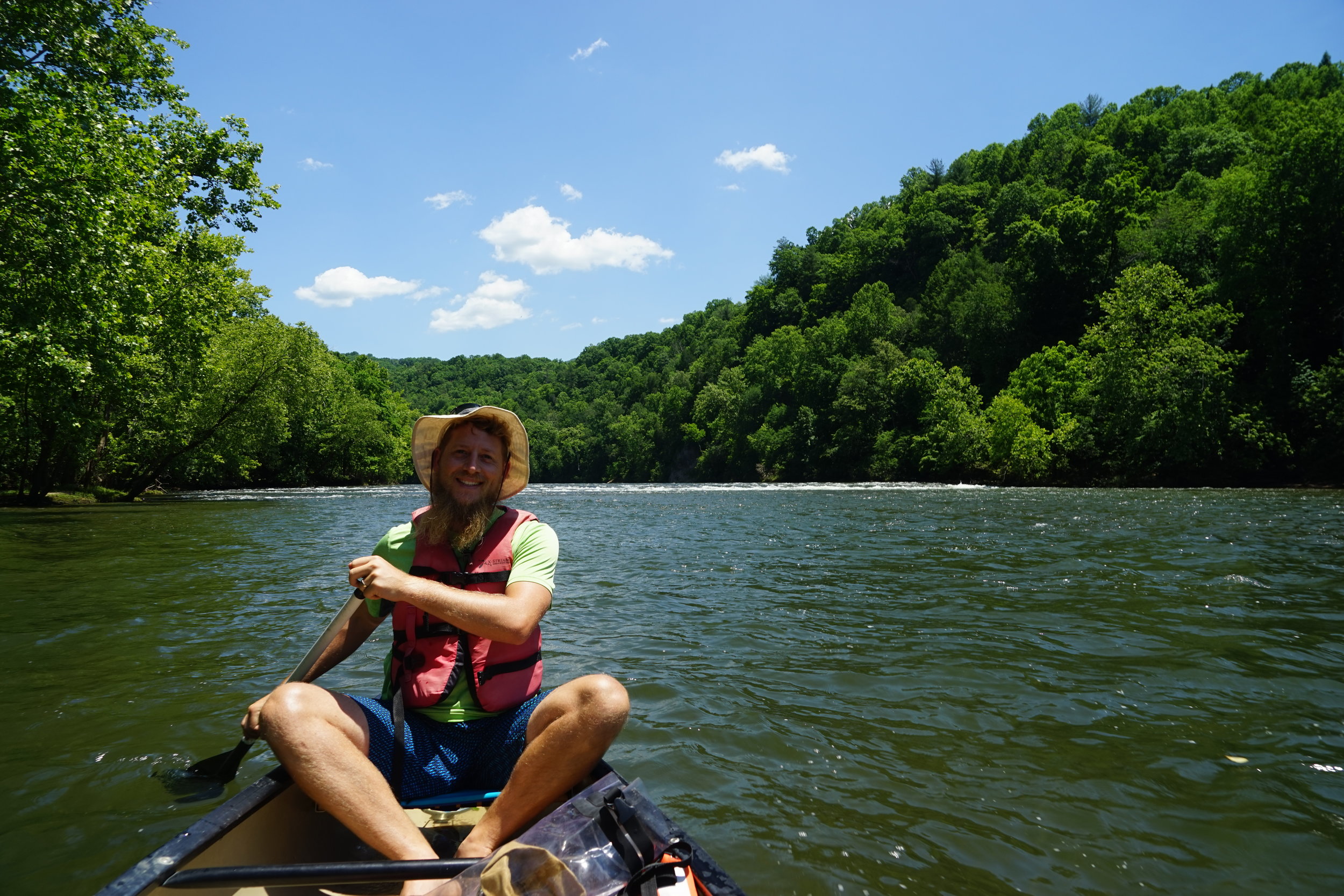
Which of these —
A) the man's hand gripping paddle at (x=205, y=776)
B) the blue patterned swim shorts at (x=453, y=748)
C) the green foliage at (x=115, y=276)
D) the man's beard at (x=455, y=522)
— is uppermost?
the green foliage at (x=115, y=276)

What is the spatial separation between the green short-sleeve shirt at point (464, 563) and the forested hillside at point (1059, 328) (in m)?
34.7

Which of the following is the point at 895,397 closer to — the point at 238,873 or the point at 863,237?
the point at 863,237

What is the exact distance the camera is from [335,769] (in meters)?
2.54

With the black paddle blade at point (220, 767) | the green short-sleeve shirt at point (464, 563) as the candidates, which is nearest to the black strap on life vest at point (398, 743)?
the green short-sleeve shirt at point (464, 563)

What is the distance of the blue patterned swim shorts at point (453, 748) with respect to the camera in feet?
9.45

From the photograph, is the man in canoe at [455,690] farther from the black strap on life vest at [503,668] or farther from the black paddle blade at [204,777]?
the black paddle blade at [204,777]

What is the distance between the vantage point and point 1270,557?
10.7 m

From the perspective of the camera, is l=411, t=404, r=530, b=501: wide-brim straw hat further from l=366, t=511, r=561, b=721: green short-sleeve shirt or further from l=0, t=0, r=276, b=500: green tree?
l=0, t=0, r=276, b=500: green tree

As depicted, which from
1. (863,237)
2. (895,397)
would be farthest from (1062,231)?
(863,237)

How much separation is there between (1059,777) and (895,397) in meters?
57.2

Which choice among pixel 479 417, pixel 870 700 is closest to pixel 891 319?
pixel 870 700

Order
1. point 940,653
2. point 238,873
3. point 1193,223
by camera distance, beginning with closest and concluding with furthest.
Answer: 1. point 238,873
2. point 940,653
3. point 1193,223

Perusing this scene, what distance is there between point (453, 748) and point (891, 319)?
7131cm

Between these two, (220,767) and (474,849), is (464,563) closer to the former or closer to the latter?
(474,849)
